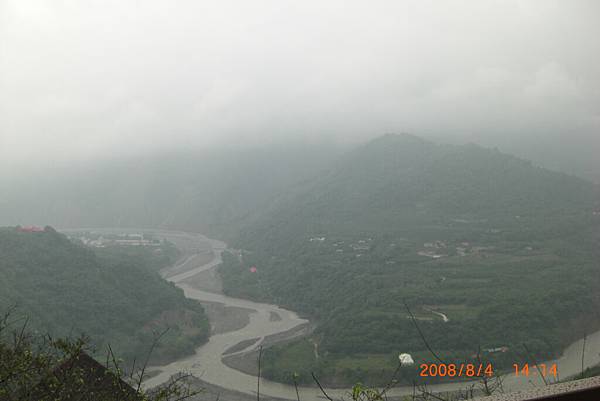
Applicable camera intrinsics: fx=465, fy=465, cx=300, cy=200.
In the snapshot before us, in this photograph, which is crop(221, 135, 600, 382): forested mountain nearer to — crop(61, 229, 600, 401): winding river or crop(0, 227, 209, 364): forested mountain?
crop(61, 229, 600, 401): winding river

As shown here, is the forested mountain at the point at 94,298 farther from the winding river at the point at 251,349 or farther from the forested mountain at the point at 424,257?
the forested mountain at the point at 424,257

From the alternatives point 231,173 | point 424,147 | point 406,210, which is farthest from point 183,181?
point 406,210

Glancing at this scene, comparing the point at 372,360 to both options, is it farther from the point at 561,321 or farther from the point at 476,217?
the point at 476,217

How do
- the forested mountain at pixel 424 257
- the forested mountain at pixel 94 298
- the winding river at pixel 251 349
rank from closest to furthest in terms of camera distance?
1. the winding river at pixel 251 349
2. the forested mountain at pixel 424 257
3. the forested mountain at pixel 94 298

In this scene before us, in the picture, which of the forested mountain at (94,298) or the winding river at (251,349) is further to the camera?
the forested mountain at (94,298)

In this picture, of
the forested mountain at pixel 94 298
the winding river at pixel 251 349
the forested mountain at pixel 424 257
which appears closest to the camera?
the winding river at pixel 251 349

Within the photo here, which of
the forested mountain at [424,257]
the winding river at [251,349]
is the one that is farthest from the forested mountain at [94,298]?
the forested mountain at [424,257]
